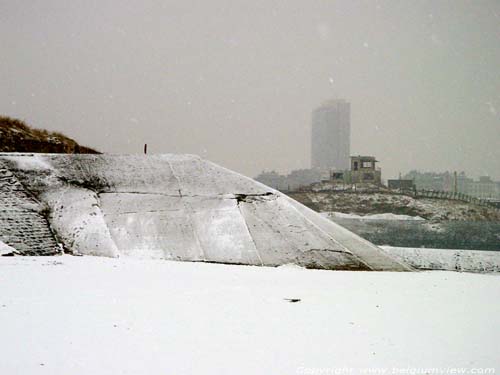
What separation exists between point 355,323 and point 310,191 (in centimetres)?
7545

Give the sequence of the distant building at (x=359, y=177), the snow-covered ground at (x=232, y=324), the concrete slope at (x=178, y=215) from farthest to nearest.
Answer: the distant building at (x=359, y=177) → the concrete slope at (x=178, y=215) → the snow-covered ground at (x=232, y=324)

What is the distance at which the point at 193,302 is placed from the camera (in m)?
3.39

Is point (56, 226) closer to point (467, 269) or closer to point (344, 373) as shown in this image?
point (344, 373)

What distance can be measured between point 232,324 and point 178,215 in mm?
3780

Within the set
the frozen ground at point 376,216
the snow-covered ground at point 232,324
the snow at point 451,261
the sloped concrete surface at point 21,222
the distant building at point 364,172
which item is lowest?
the frozen ground at point 376,216

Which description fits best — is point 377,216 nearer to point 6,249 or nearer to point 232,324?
point 6,249

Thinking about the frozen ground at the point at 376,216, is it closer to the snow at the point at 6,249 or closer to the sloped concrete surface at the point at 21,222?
the sloped concrete surface at the point at 21,222

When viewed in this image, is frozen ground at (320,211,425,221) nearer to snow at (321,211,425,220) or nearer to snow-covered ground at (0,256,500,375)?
snow at (321,211,425,220)

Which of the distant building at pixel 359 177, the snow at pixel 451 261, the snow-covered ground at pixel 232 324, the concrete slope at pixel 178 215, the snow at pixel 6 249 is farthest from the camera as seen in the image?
the distant building at pixel 359 177

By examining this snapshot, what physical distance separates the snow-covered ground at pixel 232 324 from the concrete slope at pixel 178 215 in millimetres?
1288

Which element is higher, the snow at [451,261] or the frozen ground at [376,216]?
the snow at [451,261]

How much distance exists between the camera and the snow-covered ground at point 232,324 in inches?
89.6

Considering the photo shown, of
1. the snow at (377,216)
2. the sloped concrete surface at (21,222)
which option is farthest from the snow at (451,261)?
the snow at (377,216)

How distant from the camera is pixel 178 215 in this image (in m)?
6.48
